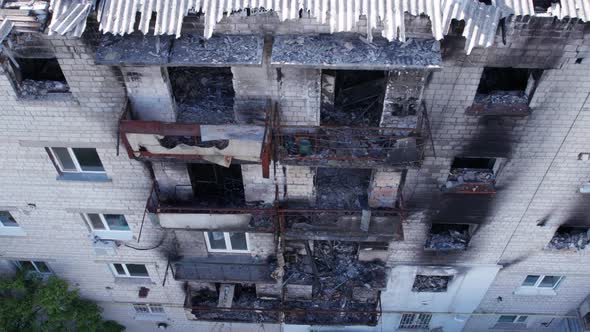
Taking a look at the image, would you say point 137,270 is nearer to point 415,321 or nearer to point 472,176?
point 415,321

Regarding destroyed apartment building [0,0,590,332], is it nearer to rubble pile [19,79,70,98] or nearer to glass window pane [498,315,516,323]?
rubble pile [19,79,70,98]

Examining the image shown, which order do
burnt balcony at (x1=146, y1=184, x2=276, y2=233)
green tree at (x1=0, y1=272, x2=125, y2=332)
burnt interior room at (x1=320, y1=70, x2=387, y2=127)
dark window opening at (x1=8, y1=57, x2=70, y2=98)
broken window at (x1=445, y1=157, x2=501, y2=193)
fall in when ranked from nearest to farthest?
dark window opening at (x1=8, y1=57, x2=70, y2=98), burnt interior room at (x1=320, y1=70, x2=387, y2=127), burnt balcony at (x1=146, y1=184, x2=276, y2=233), broken window at (x1=445, y1=157, x2=501, y2=193), green tree at (x1=0, y1=272, x2=125, y2=332)

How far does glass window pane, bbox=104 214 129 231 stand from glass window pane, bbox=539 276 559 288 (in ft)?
50.8

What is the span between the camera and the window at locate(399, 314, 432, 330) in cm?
2061

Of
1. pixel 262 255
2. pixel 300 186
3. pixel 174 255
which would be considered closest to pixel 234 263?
pixel 262 255

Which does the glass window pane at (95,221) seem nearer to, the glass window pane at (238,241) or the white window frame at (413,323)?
the glass window pane at (238,241)

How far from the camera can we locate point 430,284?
1898 centimetres

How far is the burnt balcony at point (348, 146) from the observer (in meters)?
12.0

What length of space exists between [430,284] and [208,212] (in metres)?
9.69

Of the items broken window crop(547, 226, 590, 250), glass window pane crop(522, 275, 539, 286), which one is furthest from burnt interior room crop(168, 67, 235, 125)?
glass window pane crop(522, 275, 539, 286)

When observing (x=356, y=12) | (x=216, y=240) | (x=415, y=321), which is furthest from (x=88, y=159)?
(x=415, y=321)

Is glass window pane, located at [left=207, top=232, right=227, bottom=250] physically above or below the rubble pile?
below

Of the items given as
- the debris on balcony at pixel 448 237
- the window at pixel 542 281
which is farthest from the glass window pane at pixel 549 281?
the debris on balcony at pixel 448 237

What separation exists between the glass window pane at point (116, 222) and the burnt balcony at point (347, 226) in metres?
5.51
